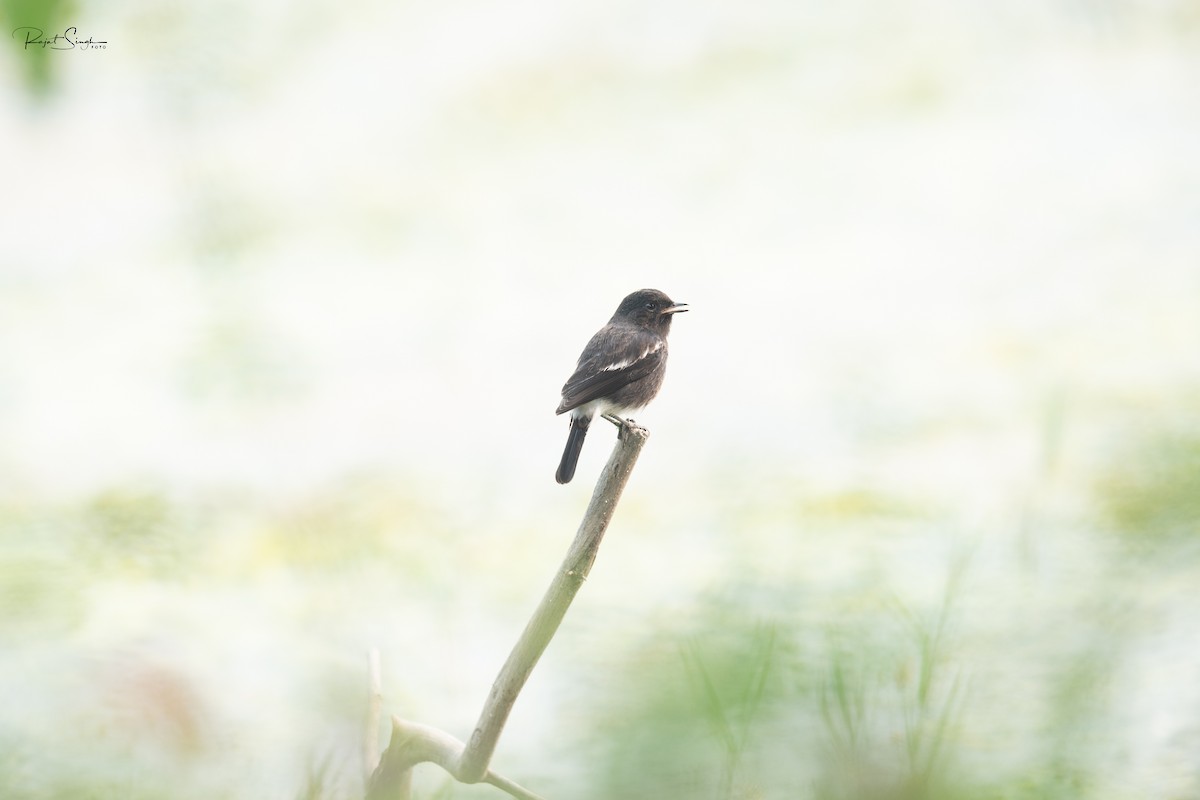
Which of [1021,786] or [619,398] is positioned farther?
[619,398]

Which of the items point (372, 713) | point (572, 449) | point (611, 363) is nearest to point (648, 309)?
point (611, 363)

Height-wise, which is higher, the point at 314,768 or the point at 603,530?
the point at 603,530

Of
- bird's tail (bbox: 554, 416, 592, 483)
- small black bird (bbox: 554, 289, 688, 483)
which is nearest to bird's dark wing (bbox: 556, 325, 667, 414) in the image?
small black bird (bbox: 554, 289, 688, 483)

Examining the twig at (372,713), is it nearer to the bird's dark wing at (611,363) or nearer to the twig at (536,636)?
the twig at (536,636)

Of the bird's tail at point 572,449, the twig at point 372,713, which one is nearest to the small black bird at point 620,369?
the bird's tail at point 572,449

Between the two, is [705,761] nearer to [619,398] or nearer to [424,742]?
[424,742]

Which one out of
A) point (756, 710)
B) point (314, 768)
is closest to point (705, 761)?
point (756, 710)
